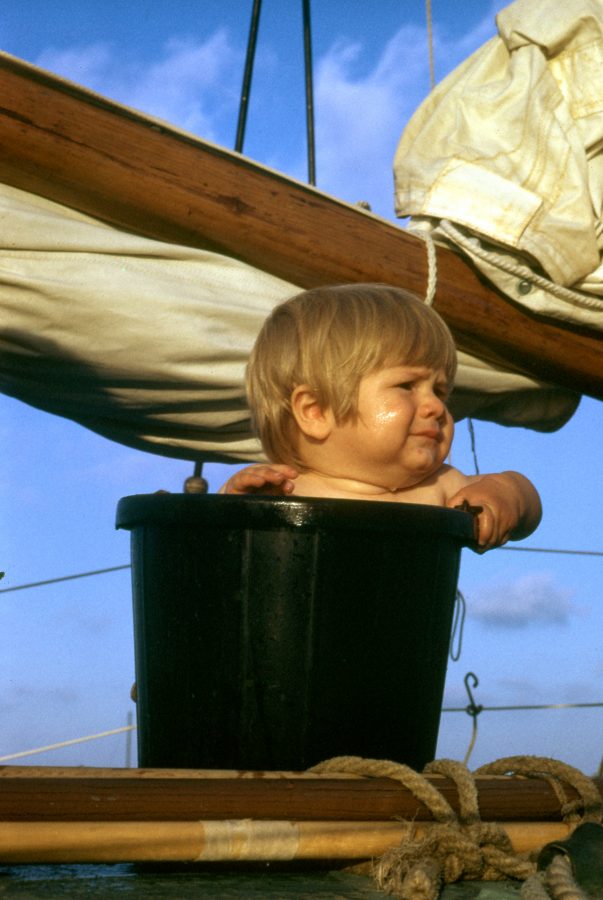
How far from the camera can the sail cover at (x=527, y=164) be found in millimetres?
2297

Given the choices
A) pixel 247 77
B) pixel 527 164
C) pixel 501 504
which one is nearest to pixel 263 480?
pixel 501 504

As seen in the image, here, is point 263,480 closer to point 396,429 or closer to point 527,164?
point 396,429

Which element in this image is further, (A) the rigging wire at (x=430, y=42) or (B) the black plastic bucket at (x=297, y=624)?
(A) the rigging wire at (x=430, y=42)

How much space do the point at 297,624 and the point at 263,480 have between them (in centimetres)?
31

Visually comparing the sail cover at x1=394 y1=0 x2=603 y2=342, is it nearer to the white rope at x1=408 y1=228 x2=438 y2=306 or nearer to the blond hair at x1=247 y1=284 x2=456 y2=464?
the white rope at x1=408 y1=228 x2=438 y2=306

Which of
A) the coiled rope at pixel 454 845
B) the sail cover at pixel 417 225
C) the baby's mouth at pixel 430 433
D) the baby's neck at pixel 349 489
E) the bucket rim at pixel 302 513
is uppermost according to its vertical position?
the sail cover at pixel 417 225

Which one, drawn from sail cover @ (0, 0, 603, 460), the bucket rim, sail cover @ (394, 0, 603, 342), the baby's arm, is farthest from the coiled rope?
sail cover @ (394, 0, 603, 342)

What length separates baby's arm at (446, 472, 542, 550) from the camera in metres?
1.81

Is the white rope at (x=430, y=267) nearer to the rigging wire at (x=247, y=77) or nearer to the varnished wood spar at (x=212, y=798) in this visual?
the varnished wood spar at (x=212, y=798)

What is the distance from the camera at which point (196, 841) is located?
115 cm

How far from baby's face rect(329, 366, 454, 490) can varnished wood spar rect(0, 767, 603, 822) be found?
58 cm

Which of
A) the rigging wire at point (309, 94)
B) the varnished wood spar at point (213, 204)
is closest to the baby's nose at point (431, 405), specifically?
the varnished wood spar at point (213, 204)

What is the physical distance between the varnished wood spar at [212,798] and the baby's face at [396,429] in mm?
581

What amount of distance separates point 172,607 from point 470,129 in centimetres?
135
